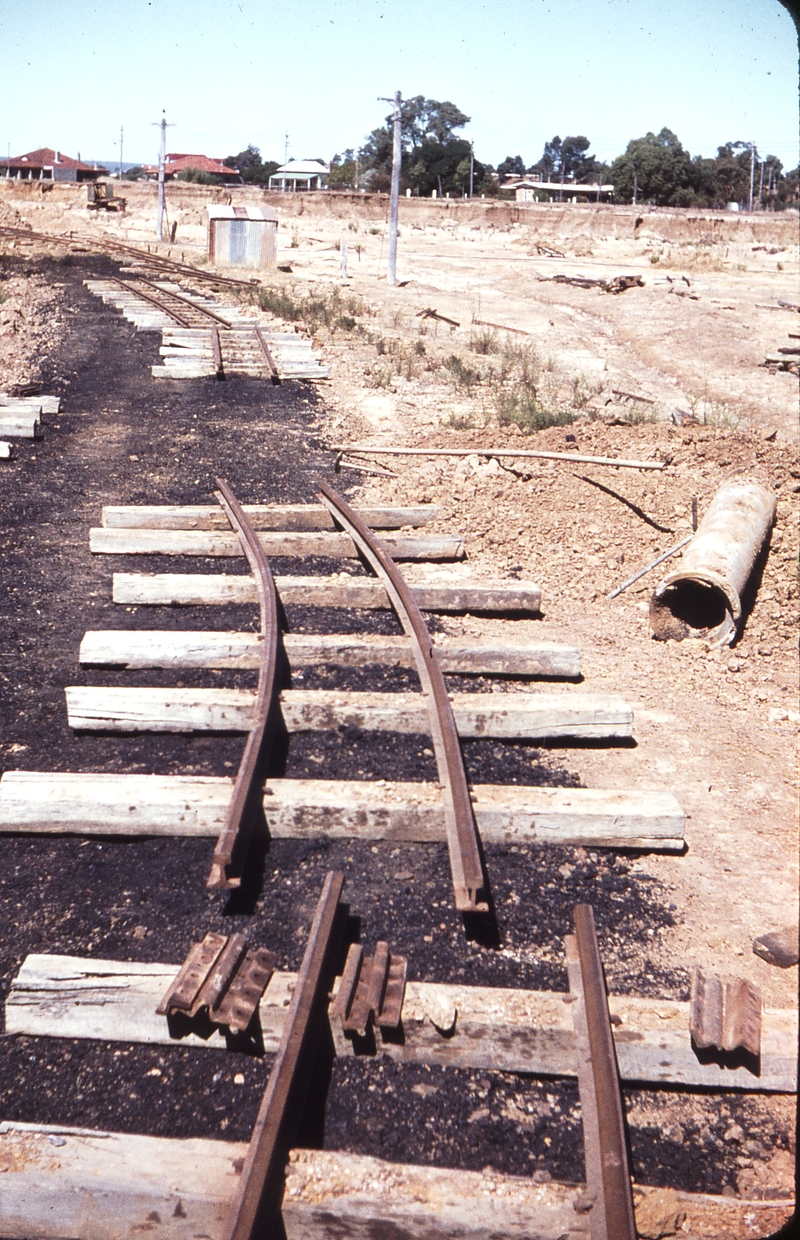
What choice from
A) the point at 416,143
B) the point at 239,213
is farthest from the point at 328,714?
the point at 416,143

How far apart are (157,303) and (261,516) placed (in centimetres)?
1537

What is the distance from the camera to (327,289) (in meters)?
26.5

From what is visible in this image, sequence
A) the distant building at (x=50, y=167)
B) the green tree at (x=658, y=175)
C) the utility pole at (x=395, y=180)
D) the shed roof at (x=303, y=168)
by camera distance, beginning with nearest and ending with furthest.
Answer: the utility pole at (x=395, y=180) → the green tree at (x=658, y=175) → the distant building at (x=50, y=167) → the shed roof at (x=303, y=168)

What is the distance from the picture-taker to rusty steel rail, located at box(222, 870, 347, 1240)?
2408 mm

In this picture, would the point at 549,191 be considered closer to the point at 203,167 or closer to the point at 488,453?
the point at 203,167

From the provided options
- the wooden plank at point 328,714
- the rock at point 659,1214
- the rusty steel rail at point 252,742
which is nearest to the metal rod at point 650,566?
the wooden plank at point 328,714

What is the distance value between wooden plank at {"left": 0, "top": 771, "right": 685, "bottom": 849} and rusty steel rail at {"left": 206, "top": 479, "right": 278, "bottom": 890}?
0.13 meters

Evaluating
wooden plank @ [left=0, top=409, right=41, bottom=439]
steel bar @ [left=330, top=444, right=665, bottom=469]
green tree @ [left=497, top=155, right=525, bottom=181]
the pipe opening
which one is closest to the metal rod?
the pipe opening

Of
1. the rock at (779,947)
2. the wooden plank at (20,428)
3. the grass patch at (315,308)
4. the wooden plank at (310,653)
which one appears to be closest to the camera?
the rock at (779,947)

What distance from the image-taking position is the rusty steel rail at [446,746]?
3.61 m

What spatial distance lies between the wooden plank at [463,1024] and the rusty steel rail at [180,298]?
16.8m

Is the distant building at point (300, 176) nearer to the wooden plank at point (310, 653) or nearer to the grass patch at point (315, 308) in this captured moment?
the grass patch at point (315, 308)

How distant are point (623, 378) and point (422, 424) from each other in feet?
24.8

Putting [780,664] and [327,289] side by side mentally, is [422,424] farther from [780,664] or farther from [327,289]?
[327,289]
